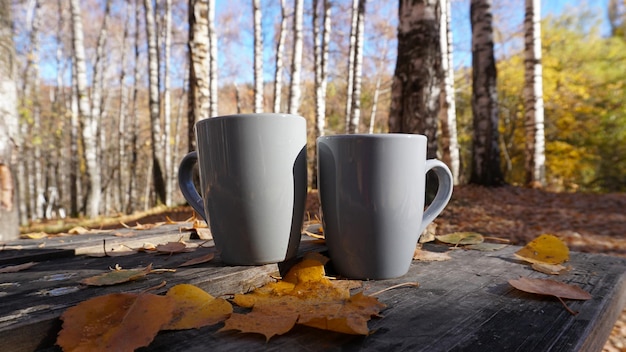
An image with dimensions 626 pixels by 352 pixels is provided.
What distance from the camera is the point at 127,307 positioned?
45cm

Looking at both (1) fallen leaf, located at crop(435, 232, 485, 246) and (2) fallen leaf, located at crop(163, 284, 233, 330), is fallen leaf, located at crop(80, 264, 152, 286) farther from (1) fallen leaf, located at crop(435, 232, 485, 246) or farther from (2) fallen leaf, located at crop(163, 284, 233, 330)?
(1) fallen leaf, located at crop(435, 232, 485, 246)

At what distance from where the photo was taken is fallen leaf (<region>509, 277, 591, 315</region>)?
0.53 metres

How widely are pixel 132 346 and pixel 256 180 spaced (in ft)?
1.00

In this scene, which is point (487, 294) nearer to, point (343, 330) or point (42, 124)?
point (343, 330)

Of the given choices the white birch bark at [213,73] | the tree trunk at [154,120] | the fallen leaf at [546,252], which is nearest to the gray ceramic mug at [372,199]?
the fallen leaf at [546,252]

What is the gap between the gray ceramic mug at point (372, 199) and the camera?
0.59 meters

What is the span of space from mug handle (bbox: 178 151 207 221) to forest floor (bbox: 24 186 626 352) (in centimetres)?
212

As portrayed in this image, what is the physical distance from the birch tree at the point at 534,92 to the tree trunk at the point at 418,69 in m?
3.60

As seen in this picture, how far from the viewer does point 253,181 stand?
616 millimetres

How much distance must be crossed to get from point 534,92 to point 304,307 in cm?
608

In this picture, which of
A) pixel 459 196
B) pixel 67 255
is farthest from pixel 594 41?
pixel 67 255

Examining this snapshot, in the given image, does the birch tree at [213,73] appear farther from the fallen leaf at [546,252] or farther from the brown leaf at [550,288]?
the brown leaf at [550,288]

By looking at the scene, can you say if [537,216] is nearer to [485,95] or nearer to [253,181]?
[485,95]

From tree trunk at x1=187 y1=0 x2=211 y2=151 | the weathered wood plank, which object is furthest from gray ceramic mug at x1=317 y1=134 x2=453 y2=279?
tree trunk at x1=187 y1=0 x2=211 y2=151
